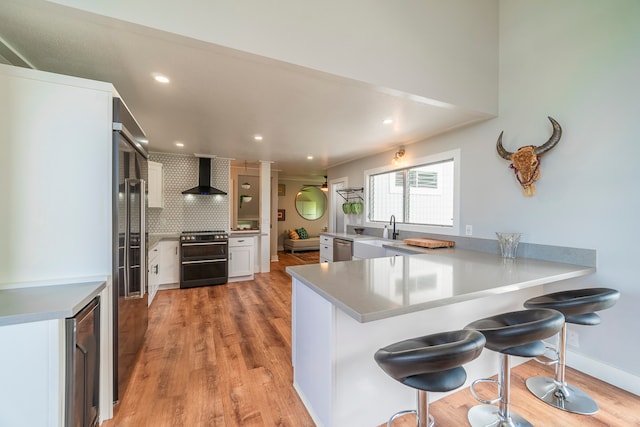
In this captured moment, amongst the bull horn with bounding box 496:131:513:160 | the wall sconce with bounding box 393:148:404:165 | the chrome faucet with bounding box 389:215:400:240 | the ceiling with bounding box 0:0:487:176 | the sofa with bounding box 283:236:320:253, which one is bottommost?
the sofa with bounding box 283:236:320:253

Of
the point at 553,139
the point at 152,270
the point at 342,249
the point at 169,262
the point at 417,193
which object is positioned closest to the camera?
the point at 553,139

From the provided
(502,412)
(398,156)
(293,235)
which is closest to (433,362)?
(502,412)

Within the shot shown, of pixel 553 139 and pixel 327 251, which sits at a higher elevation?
pixel 553 139

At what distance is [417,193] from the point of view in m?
3.91

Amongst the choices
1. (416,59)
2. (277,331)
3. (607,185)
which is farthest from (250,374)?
(607,185)

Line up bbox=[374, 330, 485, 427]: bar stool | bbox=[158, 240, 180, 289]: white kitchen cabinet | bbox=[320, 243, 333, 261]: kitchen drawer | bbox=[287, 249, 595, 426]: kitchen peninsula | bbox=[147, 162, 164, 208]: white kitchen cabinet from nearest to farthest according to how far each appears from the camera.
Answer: bbox=[374, 330, 485, 427]: bar stool
bbox=[287, 249, 595, 426]: kitchen peninsula
bbox=[147, 162, 164, 208]: white kitchen cabinet
bbox=[158, 240, 180, 289]: white kitchen cabinet
bbox=[320, 243, 333, 261]: kitchen drawer

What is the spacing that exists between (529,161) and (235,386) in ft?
10.2

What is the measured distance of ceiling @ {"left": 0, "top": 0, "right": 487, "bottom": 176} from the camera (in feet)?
4.86

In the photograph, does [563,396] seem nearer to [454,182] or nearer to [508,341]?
[508,341]

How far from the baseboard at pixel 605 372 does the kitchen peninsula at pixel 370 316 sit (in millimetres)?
757

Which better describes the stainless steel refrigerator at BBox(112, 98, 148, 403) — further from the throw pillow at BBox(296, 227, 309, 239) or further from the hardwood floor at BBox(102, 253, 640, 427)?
the throw pillow at BBox(296, 227, 309, 239)

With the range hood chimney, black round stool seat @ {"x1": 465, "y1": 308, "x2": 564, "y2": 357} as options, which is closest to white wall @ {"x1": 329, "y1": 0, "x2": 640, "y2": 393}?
black round stool seat @ {"x1": 465, "y1": 308, "x2": 564, "y2": 357}

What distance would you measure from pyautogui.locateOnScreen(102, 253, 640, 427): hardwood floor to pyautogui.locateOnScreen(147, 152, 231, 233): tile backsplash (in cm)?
214

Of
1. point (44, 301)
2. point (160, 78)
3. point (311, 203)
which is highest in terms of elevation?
point (160, 78)
